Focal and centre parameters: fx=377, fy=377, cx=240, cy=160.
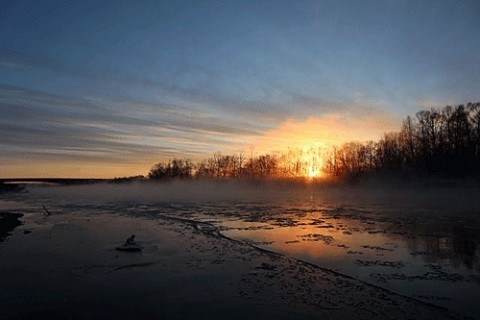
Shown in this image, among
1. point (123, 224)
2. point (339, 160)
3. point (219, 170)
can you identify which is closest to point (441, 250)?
point (123, 224)

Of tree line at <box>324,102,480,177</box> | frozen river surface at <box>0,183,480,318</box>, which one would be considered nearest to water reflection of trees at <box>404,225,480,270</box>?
frozen river surface at <box>0,183,480,318</box>

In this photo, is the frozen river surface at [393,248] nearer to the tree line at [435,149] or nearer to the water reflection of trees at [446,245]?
the water reflection of trees at [446,245]

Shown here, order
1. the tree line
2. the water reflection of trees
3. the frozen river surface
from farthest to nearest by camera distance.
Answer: the tree line < the water reflection of trees < the frozen river surface

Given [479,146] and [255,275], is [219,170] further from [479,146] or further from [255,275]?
[255,275]

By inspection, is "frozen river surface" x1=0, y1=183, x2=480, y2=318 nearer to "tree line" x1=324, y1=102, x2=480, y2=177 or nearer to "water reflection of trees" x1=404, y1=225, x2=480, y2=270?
"water reflection of trees" x1=404, y1=225, x2=480, y2=270

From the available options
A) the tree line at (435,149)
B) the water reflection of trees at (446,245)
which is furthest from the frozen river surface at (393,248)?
the tree line at (435,149)

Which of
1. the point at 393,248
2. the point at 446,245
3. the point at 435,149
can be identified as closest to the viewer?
the point at 393,248

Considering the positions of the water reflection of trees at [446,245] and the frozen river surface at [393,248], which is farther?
the water reflection of trees at [446,245]

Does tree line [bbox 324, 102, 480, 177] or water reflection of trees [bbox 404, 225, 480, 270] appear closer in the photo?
water reflection of trees [bbox 404, 225, 480, 270]

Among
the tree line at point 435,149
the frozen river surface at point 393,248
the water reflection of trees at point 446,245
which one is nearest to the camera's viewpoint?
the frozen river surface at point 393,248

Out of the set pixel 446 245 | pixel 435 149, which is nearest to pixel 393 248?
pixel 446 245

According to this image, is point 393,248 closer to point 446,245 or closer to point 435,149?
point 446,245

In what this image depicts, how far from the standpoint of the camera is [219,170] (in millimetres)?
130875

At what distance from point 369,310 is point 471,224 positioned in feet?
50.0
